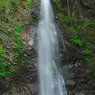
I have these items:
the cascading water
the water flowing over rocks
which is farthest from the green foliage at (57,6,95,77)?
the cascading water

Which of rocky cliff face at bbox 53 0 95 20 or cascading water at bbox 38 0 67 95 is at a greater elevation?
rocky cliff face at bbox 53 0 95 20

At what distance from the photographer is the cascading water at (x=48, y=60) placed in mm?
5801

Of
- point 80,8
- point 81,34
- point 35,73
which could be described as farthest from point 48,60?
point 80,8

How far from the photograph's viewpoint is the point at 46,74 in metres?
6.05

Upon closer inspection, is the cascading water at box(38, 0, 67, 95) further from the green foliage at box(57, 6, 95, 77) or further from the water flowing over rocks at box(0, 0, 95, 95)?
the green foliage at box(57, 6, 95, 77)

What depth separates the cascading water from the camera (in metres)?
5.80

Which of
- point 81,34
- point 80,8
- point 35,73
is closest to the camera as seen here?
point 35,73

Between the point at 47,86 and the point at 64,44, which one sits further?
the point at 64,44

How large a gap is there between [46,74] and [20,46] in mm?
2193

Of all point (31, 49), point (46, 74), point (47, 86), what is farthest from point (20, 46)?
point (47, 86)

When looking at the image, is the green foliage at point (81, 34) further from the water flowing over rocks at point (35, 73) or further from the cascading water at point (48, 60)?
the cascading water at point (48, 60)

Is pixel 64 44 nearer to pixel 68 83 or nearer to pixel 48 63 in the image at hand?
pixel 48 63

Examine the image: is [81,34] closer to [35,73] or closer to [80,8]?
[80,8]

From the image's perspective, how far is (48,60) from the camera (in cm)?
646
